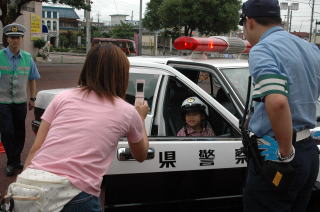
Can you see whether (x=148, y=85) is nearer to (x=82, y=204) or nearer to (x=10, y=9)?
(x=82, y=204)

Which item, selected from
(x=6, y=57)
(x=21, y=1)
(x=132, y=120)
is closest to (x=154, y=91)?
(x=132, y=120)

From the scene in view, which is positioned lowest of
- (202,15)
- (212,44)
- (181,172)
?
(181,172)

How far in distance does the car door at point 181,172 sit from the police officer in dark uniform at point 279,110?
778mm

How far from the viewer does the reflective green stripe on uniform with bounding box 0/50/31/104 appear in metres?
4.57

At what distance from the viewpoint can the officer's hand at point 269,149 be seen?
6.16 ft

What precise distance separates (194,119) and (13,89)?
92.0 inches

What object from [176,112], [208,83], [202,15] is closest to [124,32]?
[202,15]

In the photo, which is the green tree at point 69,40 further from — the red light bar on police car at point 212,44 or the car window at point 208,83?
the red light bar on police car at point 212,44

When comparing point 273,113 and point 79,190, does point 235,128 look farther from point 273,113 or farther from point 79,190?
point 79,190

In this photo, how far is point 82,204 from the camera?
67.0 inches

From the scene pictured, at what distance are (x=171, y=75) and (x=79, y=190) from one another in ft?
5.48

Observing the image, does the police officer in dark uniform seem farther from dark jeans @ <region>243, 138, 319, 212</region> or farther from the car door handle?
the car door handle

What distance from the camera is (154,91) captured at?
3473 mm

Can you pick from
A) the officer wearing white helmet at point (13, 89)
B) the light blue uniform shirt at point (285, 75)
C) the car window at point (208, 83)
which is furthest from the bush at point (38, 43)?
the light blue uniform shirt at point (285, 75)
